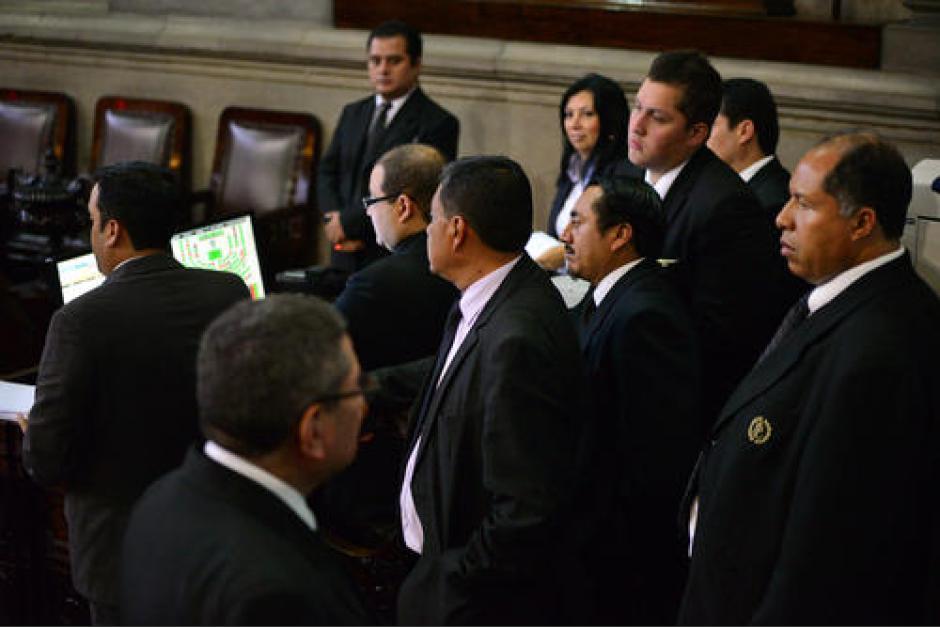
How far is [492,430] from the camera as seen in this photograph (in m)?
2.26

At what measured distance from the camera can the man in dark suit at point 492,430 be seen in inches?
88.5

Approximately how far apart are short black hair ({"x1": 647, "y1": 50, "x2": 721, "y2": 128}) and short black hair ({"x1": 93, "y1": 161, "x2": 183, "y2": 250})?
4.15ft

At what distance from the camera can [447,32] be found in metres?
5.82

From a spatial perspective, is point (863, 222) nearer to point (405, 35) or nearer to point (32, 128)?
point (405, 35)

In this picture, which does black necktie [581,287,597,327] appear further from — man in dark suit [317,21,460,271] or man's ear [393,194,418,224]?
man in dark suit [317,21,460,271]

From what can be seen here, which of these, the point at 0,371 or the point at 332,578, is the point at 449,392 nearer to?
the point at 332,578

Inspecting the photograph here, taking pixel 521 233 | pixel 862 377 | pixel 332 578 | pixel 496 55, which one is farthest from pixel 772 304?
pixel 496 55

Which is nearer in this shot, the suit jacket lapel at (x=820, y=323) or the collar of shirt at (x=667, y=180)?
the suit jacket lapel at (x=820, y=323)

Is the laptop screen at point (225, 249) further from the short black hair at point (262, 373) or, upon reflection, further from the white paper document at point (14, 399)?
the short black hair at point (262, 373)

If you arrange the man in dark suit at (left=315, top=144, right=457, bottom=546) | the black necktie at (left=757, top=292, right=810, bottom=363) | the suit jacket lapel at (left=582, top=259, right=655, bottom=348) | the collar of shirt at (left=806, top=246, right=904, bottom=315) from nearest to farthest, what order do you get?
the collar of shirt at (left=806, top=246, right=904, bottom=315) → the black necktie at (left=757, top=292, right=810, bottom=363) → the suit jacket lapel at (left=582, top=259, right=655, bottom=348) → the man in dark suit at (left=315, top=144, right=457, bottom=546)

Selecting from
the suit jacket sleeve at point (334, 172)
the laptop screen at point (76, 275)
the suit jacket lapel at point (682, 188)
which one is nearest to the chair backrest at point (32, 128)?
the suit jacket sleeve at point (334, 172)

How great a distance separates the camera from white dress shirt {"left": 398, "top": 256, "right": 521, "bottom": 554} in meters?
2.46

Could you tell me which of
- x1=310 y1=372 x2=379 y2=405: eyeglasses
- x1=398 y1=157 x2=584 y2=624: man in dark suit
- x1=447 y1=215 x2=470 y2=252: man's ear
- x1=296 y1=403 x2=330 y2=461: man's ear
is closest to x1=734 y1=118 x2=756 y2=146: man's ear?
x1=398 y1=157 x2=584 y2=624: man in dark suit

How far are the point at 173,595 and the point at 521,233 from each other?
3.69 feet
